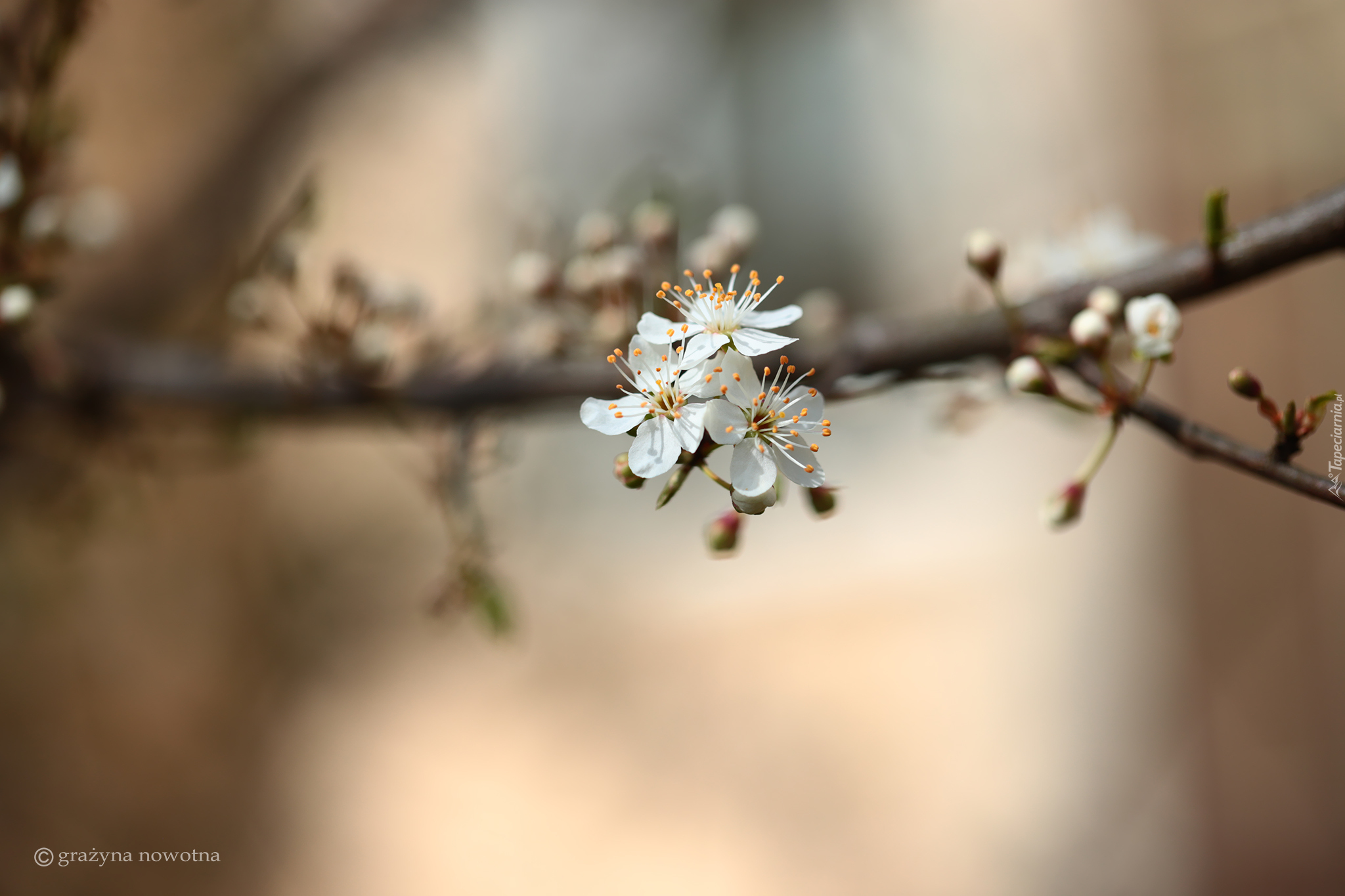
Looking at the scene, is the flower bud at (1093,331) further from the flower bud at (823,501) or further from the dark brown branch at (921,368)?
the flower bud at (823,501)

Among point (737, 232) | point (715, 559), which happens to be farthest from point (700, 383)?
point (715, 559)

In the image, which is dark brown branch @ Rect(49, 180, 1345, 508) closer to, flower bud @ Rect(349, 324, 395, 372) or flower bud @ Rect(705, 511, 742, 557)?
flower bud @ Rect(349, 324, 395, 372)

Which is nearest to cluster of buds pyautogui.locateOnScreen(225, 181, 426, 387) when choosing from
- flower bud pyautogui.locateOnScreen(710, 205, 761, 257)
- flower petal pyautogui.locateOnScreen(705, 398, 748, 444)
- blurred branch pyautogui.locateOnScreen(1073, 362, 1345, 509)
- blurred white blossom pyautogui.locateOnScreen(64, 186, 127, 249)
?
blurred white blossom pyautogui.locateOnScreen(64, 186, 127, 249)

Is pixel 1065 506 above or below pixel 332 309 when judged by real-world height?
below

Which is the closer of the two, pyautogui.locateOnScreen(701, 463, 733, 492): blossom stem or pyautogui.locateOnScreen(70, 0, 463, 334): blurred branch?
pyautogui.locateOnScreen(701, 463, 733, 492): blossom stem

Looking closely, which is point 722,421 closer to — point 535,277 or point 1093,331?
point 1093,331

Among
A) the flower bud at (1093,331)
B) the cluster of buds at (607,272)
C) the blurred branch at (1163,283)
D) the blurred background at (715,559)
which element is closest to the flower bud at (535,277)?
the cluster of buds at (607,272)
